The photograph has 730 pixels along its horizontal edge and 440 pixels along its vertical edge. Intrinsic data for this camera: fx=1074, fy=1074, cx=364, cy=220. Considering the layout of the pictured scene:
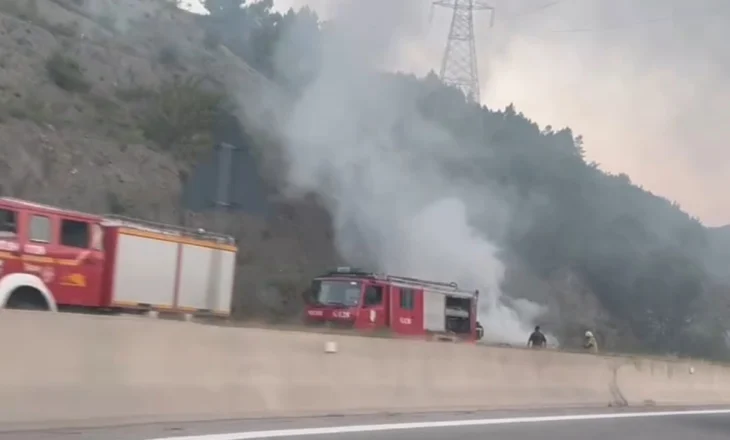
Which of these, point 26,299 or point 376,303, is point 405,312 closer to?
point 376,303

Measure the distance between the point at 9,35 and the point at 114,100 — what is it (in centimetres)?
598

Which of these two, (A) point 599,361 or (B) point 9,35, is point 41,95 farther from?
(A) point 599,361

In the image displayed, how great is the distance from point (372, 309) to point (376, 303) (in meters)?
0.26

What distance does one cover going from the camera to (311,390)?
1445 cm

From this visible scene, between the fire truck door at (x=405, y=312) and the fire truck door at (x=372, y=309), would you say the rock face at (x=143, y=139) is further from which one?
the fire truck door at (x=372, y=309)

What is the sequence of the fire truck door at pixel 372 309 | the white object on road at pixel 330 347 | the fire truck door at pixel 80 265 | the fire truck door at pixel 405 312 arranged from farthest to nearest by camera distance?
the fire truck door at pixel 405 312 → the fire truck door at pixel 372 309 → the fire truck door at pixel 80 265 → the white object on road at pixel 330 347

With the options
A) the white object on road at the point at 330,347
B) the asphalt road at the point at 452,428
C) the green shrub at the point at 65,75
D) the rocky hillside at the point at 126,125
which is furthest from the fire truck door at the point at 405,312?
the green shrub at the point at 65,75

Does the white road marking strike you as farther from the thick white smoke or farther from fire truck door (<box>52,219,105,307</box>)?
the thick white smoke

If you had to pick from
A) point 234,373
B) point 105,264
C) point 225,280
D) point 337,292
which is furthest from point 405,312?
point 234,373

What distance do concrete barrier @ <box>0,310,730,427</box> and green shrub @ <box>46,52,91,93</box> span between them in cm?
3644

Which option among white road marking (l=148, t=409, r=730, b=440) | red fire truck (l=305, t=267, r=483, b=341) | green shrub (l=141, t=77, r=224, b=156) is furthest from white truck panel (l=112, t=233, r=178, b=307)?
green shrub (l=141, t=77, r=224, b=156)

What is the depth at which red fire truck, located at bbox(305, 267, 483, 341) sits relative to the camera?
2902 cm

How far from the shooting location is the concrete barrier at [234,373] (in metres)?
10.6

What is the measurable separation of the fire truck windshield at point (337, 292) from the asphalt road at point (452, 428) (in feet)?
33.4
